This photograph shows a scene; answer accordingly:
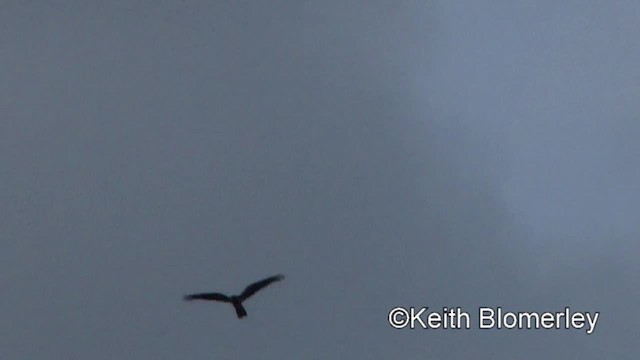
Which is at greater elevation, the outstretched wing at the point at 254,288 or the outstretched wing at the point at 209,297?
the outstretched wing at the point at 254,288

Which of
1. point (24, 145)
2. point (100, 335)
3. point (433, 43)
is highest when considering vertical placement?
point (433, 43)

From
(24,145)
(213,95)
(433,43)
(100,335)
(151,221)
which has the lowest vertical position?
(100,335)

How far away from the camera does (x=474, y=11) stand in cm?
149

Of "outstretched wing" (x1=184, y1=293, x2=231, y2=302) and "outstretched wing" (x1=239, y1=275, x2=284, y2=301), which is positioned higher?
"outstretched wing" (x1=239, y1=275, x2=284, y2=301)

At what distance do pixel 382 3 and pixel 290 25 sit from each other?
7.0 inches

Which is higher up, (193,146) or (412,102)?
(412,102)

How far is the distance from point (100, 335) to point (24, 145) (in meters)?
0.38

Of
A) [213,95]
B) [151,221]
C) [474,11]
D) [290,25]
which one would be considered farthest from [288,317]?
[474,11]

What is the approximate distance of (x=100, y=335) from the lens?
1.49m

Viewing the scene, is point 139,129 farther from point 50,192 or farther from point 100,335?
point 100,335

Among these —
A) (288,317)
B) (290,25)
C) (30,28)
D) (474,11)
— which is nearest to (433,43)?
(474,11)

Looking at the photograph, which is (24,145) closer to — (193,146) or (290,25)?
(193,146)

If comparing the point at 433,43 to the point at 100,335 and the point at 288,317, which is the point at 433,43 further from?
the point at 100,335

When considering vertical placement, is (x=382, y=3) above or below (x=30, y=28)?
above
